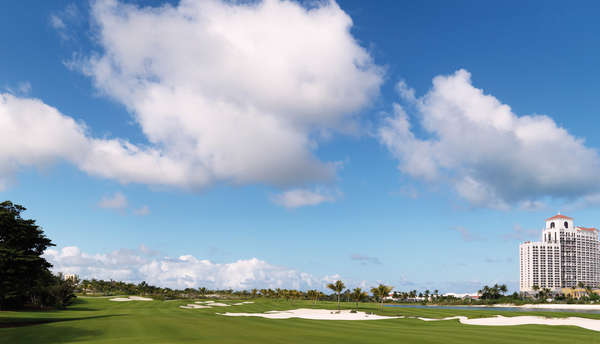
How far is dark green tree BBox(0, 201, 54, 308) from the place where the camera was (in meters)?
41.2

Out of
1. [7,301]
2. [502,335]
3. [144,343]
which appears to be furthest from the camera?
[7,301]

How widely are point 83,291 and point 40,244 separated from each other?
13411 centimetres

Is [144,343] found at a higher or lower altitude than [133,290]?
higher

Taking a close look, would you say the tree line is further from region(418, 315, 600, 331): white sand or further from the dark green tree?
region(418, 315, 600, 331): white sand

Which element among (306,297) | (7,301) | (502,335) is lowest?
(306,297)

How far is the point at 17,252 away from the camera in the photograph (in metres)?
41.5

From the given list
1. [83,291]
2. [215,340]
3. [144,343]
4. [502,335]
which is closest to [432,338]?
[502,335]

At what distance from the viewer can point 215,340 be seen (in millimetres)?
25734

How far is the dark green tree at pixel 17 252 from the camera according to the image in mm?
41156

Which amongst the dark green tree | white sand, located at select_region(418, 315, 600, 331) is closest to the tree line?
the dark green tree

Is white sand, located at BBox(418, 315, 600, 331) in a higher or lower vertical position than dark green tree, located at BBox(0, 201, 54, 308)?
lower

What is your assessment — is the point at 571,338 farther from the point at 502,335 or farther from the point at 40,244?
the point at 40,244

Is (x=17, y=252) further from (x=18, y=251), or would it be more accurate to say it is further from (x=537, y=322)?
(x=537, y=322)

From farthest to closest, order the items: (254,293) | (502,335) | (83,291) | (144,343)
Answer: (254,293) → (83,291) → (502,335) → (144,343)
